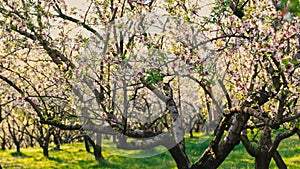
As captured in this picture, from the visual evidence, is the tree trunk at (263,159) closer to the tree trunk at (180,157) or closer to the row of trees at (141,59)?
the row of trees at (141,59)

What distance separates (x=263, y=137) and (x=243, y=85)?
112 cm

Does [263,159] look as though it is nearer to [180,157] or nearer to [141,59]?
[180,157]

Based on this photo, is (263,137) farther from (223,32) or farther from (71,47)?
(71,47)

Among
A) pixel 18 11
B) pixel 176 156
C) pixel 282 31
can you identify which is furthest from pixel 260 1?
pixel 18 11

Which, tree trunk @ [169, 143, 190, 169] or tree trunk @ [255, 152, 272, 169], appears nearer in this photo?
tree trunk @ [169, 143, 190, 169]

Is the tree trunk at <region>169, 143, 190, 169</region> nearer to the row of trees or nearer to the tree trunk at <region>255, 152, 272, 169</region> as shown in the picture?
the row of trees

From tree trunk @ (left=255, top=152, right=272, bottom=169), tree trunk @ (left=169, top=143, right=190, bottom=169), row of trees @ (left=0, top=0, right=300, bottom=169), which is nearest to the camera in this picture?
row of trees @ (left=0, top=0, right=300, bottom=169)

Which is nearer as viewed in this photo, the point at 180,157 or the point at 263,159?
the point at 180,157

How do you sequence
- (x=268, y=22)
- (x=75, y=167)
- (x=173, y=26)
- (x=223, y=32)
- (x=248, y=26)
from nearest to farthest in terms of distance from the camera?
1. (x=268, y=22)
2. (x=248, y=26)
3. (x=223, y=32)
4. (x=173, y=26)
5. (x=75, y=167)

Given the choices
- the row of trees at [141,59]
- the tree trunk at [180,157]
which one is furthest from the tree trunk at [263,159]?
the tree trunk at [180,157]

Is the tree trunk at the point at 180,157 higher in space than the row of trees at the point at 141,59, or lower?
lower

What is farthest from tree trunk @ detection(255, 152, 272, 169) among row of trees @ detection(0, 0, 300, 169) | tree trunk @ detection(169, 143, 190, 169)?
tree trunk @ detection(169, 143, 190, 169)

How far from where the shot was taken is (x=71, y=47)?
27.1ft

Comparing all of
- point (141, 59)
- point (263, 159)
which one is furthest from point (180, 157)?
point (141, 59)
